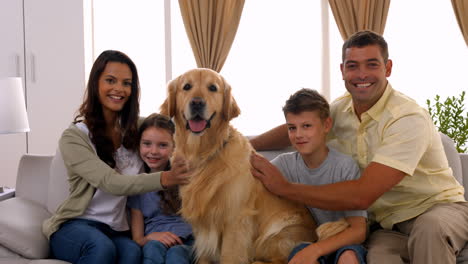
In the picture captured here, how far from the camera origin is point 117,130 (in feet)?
7.89

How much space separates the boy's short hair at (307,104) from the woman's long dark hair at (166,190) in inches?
25.2

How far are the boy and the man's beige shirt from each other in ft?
0.53

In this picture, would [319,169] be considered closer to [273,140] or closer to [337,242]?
[337,242]

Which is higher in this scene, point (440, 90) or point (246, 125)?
point (440, 90)

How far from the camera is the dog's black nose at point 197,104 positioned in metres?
1.95

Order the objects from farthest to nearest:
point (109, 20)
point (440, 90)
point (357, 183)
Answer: point (109, 20)
point (440, 90)
point (357, 183)

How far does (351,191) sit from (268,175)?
357mm

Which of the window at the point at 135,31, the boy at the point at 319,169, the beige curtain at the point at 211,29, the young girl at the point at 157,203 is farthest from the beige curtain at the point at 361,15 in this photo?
the young girl at the point at 157,203

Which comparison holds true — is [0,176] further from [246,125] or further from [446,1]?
[446,1]

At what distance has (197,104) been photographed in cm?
196

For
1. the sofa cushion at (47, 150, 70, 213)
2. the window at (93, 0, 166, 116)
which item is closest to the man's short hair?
the sofa cushion at (47, 150, 70, 213)

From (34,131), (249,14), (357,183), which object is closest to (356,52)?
(357,183)

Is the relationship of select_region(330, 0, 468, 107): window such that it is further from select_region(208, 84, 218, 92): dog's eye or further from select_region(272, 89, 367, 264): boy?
select_region(208, 84, 218, 92): dog's eye

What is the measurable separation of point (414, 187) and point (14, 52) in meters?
4.41
